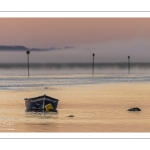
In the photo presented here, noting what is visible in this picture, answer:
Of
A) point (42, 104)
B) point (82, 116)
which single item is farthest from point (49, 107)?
point (82, 116)

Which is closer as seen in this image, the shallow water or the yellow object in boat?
the shallow water

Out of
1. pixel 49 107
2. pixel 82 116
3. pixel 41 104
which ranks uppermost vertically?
pixel 41 104

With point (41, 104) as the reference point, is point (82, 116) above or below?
below

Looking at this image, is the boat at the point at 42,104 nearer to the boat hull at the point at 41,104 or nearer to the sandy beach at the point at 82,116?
the boat hull at the point at 41,104

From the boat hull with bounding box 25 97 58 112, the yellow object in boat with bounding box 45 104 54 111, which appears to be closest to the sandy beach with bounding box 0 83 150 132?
the boat hull with bounding box 25 97 58 112

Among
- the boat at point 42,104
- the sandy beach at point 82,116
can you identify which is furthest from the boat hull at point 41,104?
the sandy beach at point 82,116

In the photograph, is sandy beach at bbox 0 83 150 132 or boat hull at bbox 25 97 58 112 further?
boat hull at bbox 25 97 58 112

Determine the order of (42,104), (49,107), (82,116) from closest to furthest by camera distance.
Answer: (82,116) < (42,104) < (49,107)

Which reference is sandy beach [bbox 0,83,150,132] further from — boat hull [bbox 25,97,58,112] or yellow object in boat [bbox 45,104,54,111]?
yellow object in boat [bbox 45,104,54,111]

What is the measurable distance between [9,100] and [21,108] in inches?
123

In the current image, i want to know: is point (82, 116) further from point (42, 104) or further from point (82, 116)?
point (42, 104)

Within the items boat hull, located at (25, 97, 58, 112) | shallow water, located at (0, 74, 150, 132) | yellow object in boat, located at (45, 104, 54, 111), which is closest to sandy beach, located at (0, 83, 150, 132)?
shallow water, located at (0, 74, 150, 132)

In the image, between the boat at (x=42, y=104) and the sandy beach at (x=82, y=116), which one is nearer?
the sandy beach at (x=82, y=116)

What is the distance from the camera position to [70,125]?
25.0 m
